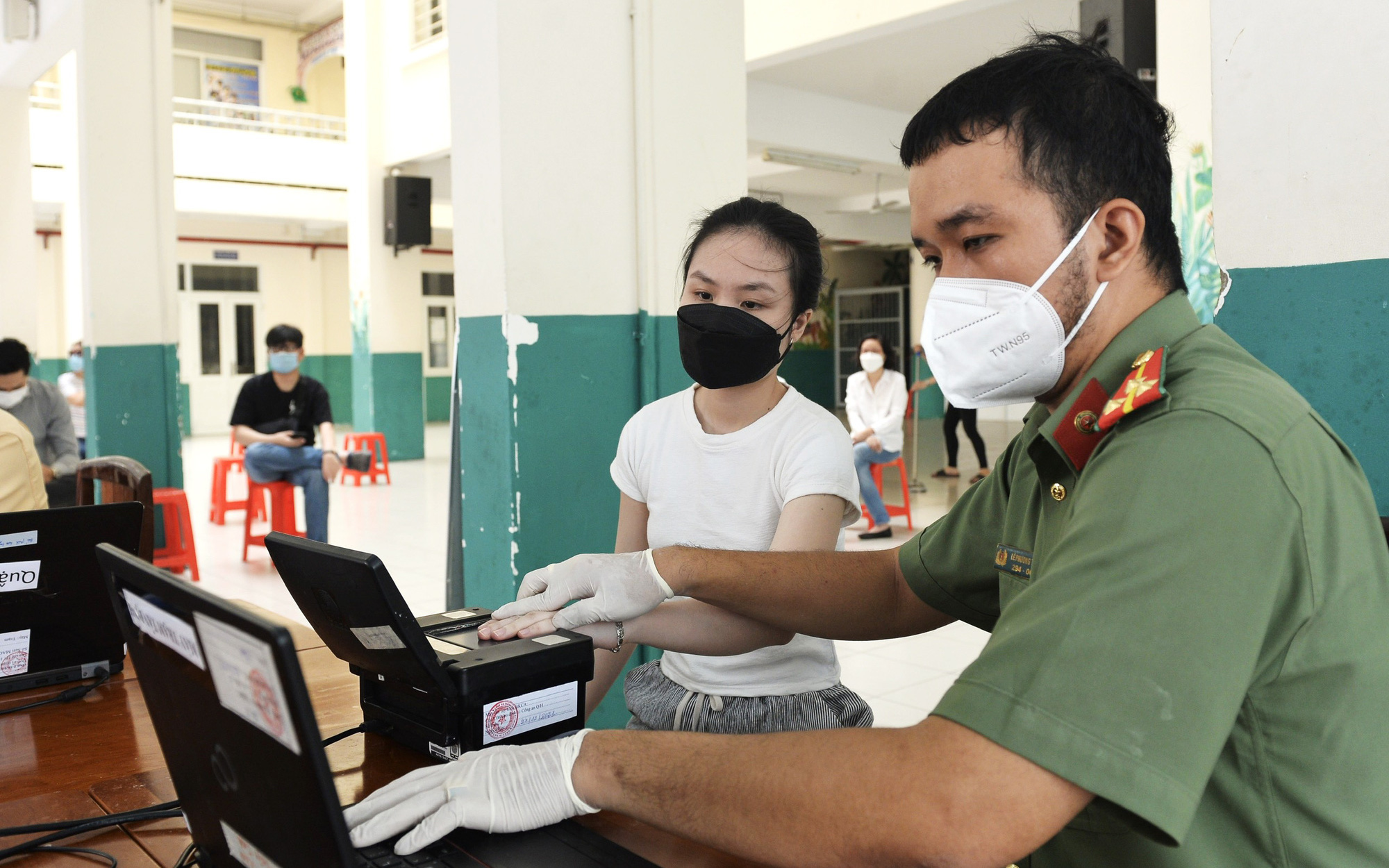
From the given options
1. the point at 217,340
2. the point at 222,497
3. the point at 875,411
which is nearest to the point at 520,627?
the point at 875,411

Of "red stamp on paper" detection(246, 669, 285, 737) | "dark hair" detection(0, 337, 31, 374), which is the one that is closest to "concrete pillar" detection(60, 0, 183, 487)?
"dark hair" detection(0, 337, 31, 374)

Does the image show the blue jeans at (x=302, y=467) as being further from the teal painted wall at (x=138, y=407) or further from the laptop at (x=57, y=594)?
the laptop at (x=57, y=594)

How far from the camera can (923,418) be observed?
1502 cm

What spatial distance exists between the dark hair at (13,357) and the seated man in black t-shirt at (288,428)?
972 mm

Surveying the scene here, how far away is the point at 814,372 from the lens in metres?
18.5

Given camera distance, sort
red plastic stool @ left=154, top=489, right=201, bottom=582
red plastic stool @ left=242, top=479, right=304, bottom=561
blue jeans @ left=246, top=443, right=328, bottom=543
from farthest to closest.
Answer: red plastic stool @ left=242, top=479, right=304, bottom=561, blue jeans @ left=246, top=443, right=328, bottom=543, red plastic stool @ left=154, top=489, right=201, bottom=582

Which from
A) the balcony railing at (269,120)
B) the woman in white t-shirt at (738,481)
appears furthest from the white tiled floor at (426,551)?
the balcony railing at (269,120)

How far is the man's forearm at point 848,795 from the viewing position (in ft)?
2.41

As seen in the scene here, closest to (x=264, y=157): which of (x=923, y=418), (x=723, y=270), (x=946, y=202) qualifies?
(x=923, y=418)

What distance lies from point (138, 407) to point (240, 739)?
5362 mm

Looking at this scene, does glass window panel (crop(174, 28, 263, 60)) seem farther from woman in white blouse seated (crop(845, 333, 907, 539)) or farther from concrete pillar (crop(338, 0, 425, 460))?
woman in white blouse seated (crop(845, 333, 907, 539))

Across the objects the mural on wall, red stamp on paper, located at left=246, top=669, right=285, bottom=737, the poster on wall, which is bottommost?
red stamp on paper, located at left=246, top=669, right=285, bottom=737

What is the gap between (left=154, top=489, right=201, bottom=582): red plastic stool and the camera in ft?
16.6

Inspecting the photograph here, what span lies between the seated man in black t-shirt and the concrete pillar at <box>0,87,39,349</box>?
134 inches
